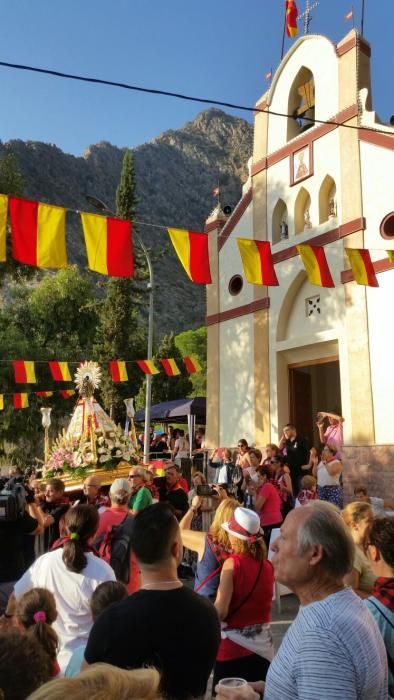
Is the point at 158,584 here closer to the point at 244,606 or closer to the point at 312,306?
the point at 244,606

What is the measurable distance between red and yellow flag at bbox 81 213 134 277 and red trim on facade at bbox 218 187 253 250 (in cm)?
875

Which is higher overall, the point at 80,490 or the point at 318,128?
the point at 318,128

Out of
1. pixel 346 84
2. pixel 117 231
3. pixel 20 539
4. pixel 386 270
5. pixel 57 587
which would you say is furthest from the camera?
pixel 346 84

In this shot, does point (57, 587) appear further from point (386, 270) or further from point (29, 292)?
point (29, 292)

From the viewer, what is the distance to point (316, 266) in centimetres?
1242

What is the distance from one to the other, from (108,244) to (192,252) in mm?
1592

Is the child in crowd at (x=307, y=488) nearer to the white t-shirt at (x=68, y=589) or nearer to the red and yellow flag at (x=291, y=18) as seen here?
the white t-shirt at (x=68, y=589)

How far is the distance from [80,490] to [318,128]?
11266 millimetres

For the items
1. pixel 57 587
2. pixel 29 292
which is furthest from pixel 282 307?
pixel 29 292

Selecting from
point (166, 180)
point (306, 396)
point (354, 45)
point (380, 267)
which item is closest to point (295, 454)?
point (306, 396)

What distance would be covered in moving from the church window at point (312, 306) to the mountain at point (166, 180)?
2091 inches

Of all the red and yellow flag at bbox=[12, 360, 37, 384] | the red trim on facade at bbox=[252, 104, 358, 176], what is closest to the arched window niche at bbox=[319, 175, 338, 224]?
the red trim on facade at bbox=[252, 104, 358, 176]

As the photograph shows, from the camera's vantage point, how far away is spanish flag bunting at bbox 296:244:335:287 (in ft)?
40.3

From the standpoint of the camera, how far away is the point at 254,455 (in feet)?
36.0
